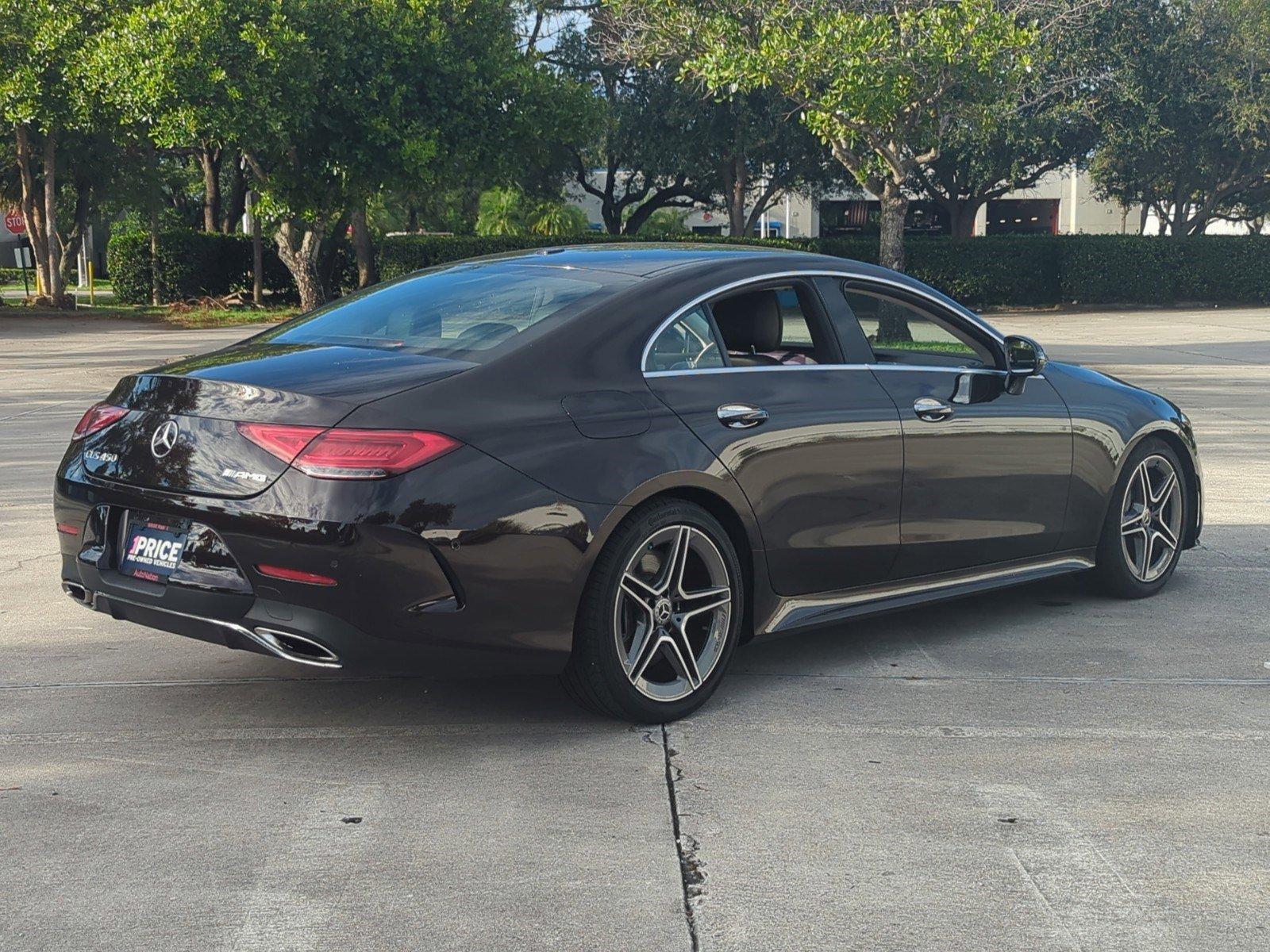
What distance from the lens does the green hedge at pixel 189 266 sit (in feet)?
126

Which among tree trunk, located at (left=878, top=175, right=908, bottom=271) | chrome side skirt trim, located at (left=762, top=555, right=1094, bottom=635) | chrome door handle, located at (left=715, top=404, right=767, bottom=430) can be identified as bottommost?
chrome side skirt trim, located at (left=762, top=555, right=1094, bottom=635)

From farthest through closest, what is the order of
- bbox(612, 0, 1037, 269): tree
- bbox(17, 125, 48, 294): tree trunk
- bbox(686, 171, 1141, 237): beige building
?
bbox(686, 171, 1141, 237): beige building < bbox(17, 125, 48, 294): tree trunk < bbox(612, 0, 1037, 269): tree

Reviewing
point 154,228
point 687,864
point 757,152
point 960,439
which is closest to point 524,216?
point 757,152

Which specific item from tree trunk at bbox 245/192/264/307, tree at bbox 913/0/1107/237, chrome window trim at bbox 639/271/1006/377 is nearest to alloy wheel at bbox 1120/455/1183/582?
chrome window trim at bbox 639/271/1006/377

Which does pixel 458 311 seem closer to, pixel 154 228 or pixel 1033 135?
pixel 154 228

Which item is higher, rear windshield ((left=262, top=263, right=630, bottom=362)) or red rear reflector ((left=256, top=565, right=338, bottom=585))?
rear windshield ((left=262, top=263, right=630, bottom=362))

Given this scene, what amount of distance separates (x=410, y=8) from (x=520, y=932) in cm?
2445

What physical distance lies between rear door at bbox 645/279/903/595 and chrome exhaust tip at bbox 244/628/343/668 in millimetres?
1353

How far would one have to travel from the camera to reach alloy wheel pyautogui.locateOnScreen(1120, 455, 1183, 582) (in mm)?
6820

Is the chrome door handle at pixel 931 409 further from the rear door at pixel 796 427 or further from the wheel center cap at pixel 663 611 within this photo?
the wheel center cap at pixel 663 611

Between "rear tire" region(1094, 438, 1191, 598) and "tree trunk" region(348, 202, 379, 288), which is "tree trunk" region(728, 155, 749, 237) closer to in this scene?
"tree trunk" region(348, 202, 379, 288)

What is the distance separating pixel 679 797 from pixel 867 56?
19.2 m

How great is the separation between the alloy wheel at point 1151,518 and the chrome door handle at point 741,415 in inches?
92.5

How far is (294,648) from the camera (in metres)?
4.47
